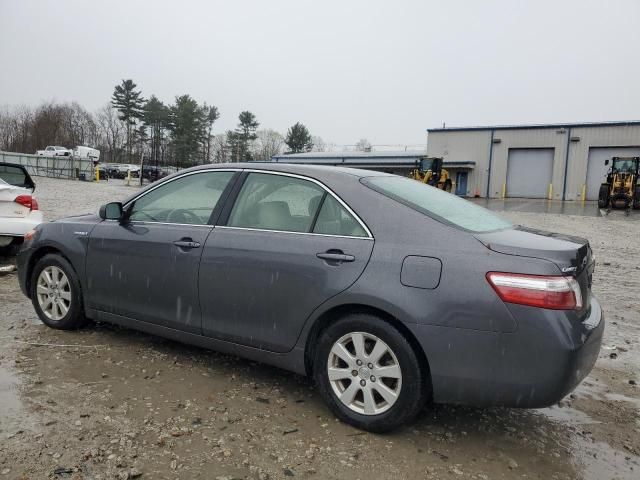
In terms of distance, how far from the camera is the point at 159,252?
3814 mm

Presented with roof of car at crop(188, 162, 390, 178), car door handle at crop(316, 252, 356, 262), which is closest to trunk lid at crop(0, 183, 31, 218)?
roof of car at crop(188, 162, 390, 178)

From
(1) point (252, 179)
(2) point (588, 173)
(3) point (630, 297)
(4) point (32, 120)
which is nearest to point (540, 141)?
(2) point (588, 173)

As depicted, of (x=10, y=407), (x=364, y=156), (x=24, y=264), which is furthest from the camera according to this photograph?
(x=364, y=156)

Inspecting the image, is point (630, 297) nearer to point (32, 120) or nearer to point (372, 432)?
point (372, 432)

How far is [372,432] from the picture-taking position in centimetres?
300

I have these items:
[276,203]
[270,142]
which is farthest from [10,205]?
[270,142]

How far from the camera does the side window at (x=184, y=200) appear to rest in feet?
12.6

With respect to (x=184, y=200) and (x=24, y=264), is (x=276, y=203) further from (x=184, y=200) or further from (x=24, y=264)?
(x=24, y=264)

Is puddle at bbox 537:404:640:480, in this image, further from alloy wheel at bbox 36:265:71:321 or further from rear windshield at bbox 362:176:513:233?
alloy wheel at bbox 36:265:71:321

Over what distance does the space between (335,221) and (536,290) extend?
125 cm

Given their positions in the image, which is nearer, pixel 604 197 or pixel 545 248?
pixel 545 248

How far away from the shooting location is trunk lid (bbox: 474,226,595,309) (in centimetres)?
270

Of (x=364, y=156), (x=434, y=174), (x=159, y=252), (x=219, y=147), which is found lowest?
(x=159, y=252)

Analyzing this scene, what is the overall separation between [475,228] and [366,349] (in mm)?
972
